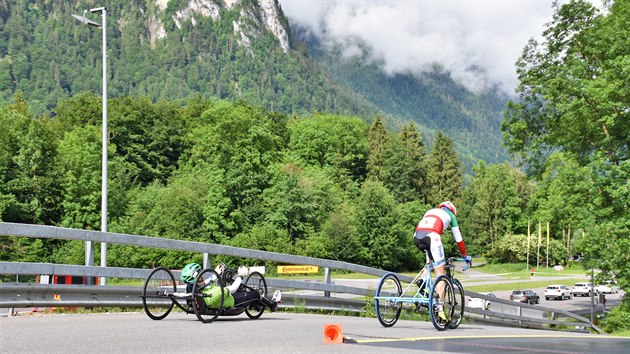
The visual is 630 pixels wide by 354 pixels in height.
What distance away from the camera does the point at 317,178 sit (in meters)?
91.1

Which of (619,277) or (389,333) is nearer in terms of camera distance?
(389,333)

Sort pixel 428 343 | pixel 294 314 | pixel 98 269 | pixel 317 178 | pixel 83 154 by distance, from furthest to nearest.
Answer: pixel 317 178, pixel 83 154, pixel 294 314, pixel 98 269, pixel 428 343

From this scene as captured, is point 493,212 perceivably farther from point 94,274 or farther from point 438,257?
point 94,274

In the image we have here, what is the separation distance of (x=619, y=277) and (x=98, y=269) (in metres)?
24.5

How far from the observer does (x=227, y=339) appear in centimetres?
1015

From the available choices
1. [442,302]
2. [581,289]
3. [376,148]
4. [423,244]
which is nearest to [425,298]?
[442,302]

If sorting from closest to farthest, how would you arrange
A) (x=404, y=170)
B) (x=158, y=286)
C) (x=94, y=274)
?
(x=158, y=286), (x=94, y=274), (x=404, y=170)

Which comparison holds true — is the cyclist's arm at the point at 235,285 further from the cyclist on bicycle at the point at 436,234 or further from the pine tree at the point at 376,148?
the pine tree at the point at 376,148

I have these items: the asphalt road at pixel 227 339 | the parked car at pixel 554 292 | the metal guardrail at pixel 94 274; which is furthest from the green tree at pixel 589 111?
the parked car at pixel 554 292

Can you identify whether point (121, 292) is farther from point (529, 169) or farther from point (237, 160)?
point (237, 160)

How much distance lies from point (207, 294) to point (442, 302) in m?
3.59

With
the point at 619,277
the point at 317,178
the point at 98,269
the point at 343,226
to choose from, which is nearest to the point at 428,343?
the point at 98,269

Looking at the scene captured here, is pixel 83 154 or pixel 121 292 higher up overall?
pixel 83 154

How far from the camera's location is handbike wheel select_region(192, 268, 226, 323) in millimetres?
12102
